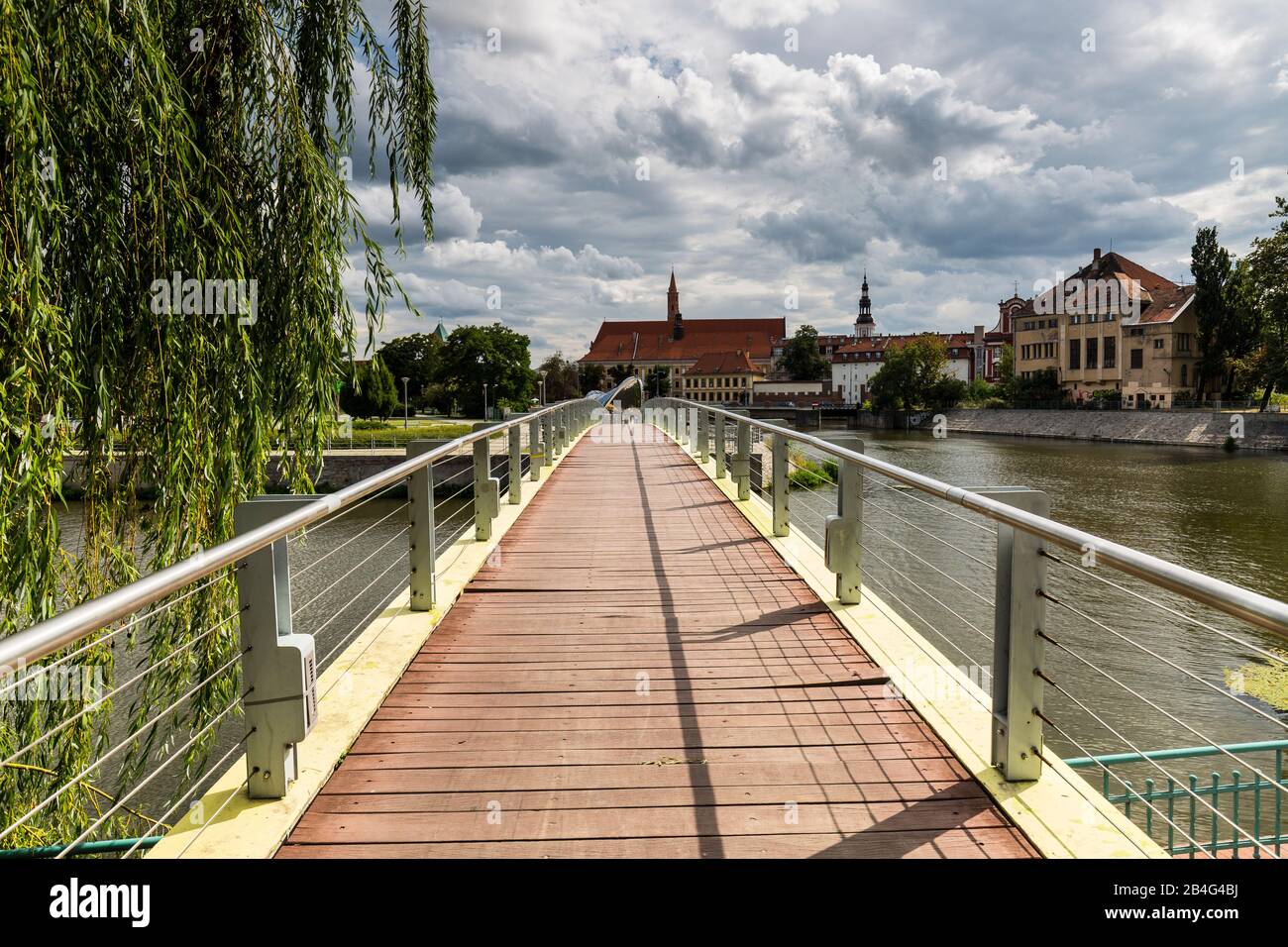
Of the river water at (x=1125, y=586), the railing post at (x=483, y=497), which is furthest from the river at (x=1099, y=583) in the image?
the railing post at (x=483, y=497)

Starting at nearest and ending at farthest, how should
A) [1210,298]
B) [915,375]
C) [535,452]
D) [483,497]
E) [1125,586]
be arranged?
[483,497], [535,452], [1125,586], [1210,298], [915,375]

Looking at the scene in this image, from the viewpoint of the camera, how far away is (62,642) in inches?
70.9

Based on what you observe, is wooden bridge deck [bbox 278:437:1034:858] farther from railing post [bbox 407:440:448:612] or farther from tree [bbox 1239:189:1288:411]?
tree [bbox 1239:189:1288:411]

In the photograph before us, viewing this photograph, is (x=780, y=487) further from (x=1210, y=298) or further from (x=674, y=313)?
(x=674, y=313)

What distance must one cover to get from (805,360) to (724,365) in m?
12.2

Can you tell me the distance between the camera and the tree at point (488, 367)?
8350 centimetres

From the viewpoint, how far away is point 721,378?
137 meters

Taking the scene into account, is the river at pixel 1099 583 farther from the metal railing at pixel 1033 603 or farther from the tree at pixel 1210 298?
the tree at pixel 1210 298

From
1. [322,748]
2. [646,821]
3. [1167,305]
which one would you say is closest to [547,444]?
[322,748]

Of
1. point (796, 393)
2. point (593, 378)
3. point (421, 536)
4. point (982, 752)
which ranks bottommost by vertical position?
point (982, 752)

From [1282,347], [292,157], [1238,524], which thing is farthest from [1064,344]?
[292,157]

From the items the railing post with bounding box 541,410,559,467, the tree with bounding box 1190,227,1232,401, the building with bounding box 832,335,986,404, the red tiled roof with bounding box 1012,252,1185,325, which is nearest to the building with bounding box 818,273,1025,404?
the building with bounding box 832,335,986,404

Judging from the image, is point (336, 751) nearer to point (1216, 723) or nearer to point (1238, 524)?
point (1216, 723)

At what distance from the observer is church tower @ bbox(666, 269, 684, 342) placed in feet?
515
